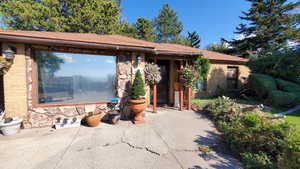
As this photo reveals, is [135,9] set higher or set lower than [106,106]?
higher

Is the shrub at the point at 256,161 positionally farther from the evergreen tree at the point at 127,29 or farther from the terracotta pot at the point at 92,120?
the evergreen tree at the point at 127,29

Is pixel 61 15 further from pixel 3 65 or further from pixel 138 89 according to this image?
pixel 138 89

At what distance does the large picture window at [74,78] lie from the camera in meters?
3.84

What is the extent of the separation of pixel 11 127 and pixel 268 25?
22589mm

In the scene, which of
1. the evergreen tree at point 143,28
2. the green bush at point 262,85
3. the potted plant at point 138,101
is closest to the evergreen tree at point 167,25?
the evergreen tree at point 143,28

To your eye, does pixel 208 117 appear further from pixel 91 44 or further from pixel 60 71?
pixel 60 71

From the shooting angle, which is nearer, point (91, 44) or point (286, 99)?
point (91, 44)

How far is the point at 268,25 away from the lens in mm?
14031

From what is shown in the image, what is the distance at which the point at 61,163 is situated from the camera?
2.27 m

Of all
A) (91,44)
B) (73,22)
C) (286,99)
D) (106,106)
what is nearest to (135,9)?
(73,22)

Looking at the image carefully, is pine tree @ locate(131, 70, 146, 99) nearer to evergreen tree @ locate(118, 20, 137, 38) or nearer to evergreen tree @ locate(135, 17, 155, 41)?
evergreen tree @ locate(118, 20, 137, 38)

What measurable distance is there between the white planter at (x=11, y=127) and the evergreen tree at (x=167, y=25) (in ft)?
66.2

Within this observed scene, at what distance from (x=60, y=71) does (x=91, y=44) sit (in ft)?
4.85

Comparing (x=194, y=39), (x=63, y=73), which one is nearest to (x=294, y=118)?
(x=63, y=73)
